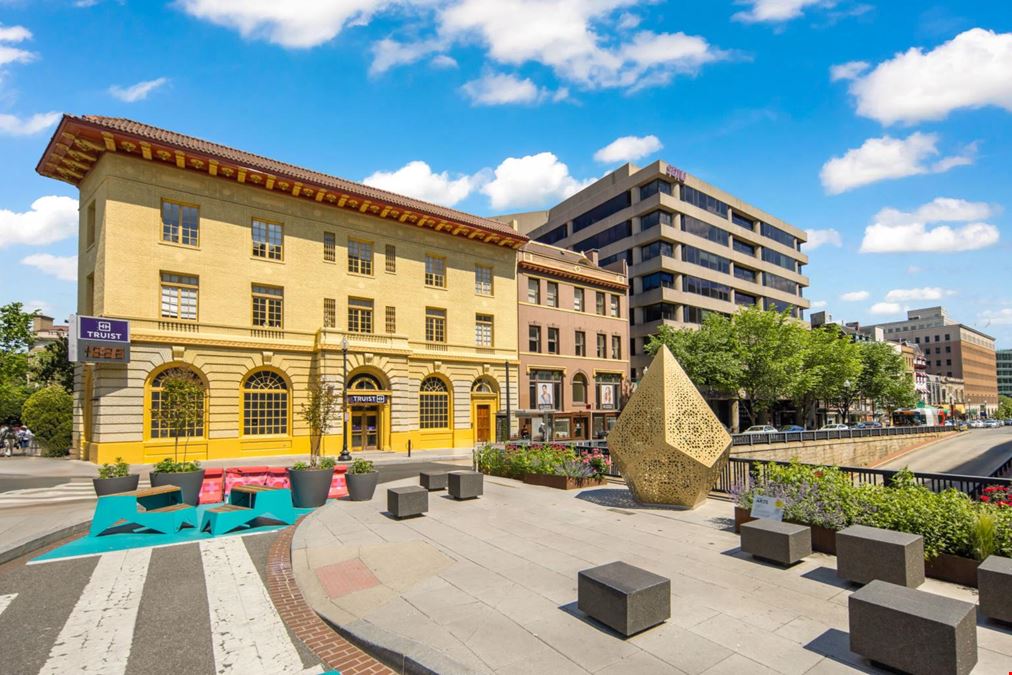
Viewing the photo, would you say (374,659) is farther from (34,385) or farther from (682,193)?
(34,385)

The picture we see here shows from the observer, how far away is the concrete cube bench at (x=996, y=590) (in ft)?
19.6

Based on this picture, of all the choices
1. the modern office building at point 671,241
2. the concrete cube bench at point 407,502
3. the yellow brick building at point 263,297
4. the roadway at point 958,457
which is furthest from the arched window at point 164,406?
the roadway at point 958,457

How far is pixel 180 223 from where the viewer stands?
27.6 m

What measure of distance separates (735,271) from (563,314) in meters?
35.3

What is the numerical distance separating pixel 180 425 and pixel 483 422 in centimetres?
2122

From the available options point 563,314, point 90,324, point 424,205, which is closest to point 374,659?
point 90,324

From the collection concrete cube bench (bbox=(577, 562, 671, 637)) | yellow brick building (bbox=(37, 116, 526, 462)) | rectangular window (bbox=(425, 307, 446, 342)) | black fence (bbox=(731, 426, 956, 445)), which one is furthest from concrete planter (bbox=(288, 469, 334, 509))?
black fence (bbox=(731, 426, 956, 445))

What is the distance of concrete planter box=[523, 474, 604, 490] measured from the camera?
16.1 m

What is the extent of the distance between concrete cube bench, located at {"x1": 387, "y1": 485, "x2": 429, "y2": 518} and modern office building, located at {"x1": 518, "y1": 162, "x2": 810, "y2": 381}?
45964 millimetres

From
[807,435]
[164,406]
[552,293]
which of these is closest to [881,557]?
[164,406]

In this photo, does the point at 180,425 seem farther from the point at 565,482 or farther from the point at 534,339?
the point at 534,339

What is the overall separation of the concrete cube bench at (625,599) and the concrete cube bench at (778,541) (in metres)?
3.01

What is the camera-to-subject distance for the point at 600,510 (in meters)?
12.7

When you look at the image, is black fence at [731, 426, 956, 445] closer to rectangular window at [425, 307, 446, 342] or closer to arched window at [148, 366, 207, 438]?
rectangular window at [425, 307, 446, 342]
